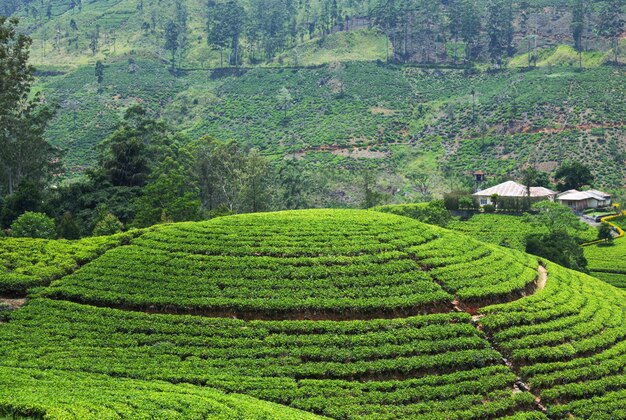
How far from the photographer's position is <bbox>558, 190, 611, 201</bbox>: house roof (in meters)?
83.2

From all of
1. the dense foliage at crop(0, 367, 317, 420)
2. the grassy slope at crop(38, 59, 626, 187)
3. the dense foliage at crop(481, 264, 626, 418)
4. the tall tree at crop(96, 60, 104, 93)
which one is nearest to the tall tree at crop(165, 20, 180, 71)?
the grassy slope at crop(38, 59, 626, 187)

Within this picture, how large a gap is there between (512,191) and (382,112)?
38.2 metres

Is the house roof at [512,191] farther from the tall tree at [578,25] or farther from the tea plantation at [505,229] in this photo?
the tall tree at [578,25]

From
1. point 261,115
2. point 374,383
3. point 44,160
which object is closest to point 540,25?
point 261,115

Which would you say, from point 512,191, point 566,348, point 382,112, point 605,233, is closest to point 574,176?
point 512,191

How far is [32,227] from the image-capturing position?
4738 cm

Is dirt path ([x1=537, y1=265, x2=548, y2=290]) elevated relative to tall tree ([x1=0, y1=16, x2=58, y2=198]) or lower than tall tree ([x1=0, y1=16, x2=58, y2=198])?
lower

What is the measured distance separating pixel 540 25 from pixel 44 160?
375ft

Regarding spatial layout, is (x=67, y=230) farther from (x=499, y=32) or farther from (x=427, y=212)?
(x=499, y=32)

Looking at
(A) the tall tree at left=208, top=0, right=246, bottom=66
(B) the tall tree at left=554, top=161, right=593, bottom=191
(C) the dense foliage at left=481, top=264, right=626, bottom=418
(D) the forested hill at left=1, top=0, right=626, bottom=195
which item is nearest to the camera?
(C) the dense foliage at left=481, top=264, right=626, bottom=418

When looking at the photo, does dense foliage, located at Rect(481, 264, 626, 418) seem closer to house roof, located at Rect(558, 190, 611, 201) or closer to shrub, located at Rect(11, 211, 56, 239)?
shrub, located at Rect(11, 211, 56, 239)

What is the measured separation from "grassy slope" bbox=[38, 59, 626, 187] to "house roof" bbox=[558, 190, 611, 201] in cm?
967

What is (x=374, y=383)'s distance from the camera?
28156mm

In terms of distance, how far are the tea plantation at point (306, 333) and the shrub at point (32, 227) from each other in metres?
12.7
